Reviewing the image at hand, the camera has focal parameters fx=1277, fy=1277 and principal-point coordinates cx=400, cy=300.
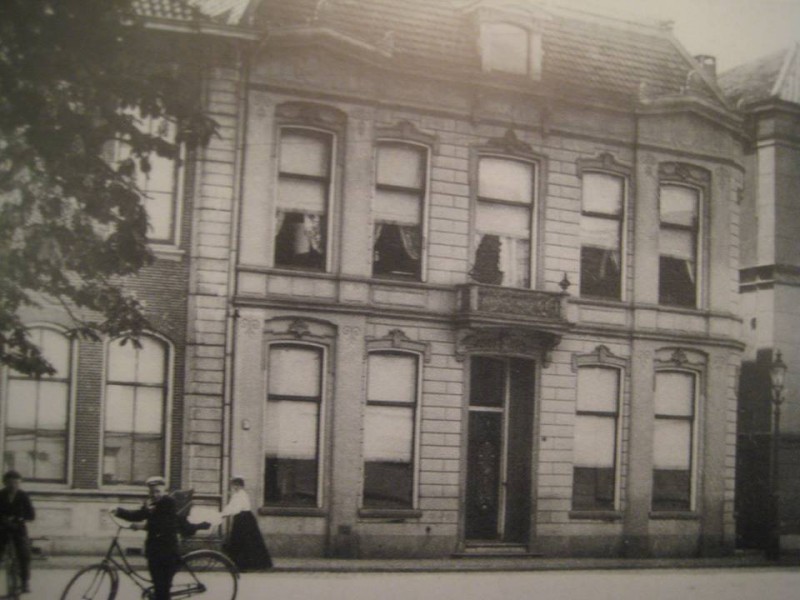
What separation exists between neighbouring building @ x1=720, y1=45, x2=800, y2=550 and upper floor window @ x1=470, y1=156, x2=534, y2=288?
3129mm

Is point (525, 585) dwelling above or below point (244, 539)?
below

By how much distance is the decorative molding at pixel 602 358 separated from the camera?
16891 mm

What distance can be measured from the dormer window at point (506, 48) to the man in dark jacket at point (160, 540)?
308 inches

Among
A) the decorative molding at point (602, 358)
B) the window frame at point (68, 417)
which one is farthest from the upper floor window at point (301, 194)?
the window frame at point (68, 417)

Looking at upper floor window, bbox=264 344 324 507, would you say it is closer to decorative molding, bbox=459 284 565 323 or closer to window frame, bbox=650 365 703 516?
decorative molding, bbox=459 284 565 323

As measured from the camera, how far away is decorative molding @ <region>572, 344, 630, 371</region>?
1689cm

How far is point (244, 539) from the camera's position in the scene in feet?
45.0

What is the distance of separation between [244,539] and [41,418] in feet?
10.4

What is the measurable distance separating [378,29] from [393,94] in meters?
1.01

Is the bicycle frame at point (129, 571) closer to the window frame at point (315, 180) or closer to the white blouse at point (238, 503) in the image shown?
the white blouse at point (238, 503)

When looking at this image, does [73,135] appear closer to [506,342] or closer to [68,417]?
[68,417]

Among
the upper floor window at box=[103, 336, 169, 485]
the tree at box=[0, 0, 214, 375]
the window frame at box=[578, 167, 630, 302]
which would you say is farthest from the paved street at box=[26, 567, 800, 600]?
the tree at box=[0, 0, 214, 375]

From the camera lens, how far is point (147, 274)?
14.2 meters

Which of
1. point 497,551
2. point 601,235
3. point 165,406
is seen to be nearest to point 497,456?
point 497,551
